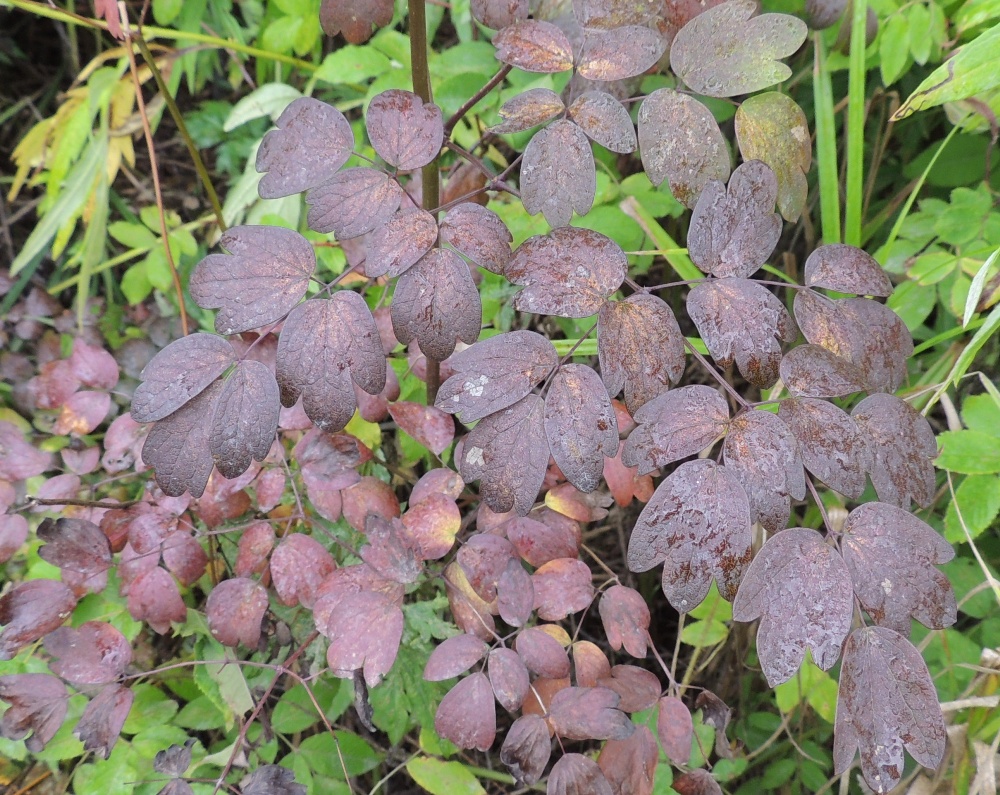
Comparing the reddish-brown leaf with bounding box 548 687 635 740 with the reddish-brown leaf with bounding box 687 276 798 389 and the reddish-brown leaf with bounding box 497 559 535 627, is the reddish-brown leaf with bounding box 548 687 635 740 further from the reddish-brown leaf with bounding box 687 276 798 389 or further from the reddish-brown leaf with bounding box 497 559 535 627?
the reddish-brown leaf with bounding box 687 276 798 389

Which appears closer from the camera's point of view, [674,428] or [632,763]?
[674,428]

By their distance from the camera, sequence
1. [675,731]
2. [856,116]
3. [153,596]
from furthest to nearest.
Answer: [856,116] < [153,596] < [675,731]

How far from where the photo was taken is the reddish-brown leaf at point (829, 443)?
64 cm

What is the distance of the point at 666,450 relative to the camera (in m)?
0.63

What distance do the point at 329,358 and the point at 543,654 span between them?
0.44 meters

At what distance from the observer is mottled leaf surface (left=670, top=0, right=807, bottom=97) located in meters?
0.69

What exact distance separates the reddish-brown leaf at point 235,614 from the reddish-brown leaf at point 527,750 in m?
0.35

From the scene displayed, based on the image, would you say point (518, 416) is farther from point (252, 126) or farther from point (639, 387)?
point (252, 126)

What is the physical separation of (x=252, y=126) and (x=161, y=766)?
1628 mm

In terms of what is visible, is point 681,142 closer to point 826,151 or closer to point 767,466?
point 767,466

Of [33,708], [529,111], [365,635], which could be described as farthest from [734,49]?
[33,708]

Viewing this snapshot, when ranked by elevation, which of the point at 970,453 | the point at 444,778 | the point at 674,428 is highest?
the point at 674,428

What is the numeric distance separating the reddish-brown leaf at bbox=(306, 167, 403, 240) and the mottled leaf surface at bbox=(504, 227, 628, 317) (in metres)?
0.14

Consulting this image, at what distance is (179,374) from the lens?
0.68m
